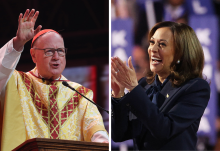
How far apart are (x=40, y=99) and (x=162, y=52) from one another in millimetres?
1960

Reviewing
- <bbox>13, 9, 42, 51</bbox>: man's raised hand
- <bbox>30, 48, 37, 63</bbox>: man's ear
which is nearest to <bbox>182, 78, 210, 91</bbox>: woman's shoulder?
<bbox>13, 9, 42, 51</bbox>: man's raised hand

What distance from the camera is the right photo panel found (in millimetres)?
2930

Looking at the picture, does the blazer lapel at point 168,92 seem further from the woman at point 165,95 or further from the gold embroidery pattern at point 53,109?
the gold embroidery pattern at point 53,109

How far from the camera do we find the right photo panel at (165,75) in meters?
2.93

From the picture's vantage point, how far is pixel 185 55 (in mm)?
3125

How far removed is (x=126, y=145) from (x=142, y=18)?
1.16 m

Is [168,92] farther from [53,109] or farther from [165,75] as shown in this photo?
[53,109]

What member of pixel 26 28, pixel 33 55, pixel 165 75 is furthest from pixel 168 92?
pixel 33 55

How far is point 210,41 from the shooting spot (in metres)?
3.28

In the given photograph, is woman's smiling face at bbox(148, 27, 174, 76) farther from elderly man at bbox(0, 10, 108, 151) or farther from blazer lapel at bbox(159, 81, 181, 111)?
elderly man at bbox(0, 10, 108, 151)

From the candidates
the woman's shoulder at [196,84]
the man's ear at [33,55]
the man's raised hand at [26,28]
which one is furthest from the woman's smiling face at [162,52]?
the man's ear at [33,55]

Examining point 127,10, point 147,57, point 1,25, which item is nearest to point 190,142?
point 147,57

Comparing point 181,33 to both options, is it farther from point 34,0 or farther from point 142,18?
point 34,0

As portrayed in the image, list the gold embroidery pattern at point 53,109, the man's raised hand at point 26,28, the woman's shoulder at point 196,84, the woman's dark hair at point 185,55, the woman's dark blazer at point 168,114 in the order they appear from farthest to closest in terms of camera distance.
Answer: the gold embroidery pattern at point 53,109 < the man's raised hand at point 26,28 < the woman's dark hair at point 185,55 < the woman's shoulder at point 196,84 < the woman's dark blazer at point 168,114
